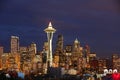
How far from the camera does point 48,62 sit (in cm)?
5581

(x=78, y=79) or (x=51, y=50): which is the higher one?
(x=51, y=50)

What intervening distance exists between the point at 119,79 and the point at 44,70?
119 ft

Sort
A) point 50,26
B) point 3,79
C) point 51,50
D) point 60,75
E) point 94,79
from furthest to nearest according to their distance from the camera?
point 50,26 < point 51,50 < point 60,75 < point 94,79 < point 3,79

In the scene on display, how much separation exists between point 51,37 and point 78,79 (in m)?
18.3

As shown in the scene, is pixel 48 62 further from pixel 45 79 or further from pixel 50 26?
pixel 45 79

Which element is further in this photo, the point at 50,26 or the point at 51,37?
the point at 50,26

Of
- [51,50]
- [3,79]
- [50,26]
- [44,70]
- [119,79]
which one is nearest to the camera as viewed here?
[119,79]

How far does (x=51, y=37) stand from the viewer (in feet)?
189

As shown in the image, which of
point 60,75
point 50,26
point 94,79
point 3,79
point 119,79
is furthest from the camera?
point 50,26

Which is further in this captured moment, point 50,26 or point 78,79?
point 50,26

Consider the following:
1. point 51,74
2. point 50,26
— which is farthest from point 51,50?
point 51,74

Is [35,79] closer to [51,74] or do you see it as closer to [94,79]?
[94,79]

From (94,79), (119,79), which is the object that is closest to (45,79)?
(94,79)

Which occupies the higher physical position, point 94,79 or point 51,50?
point 51,50
